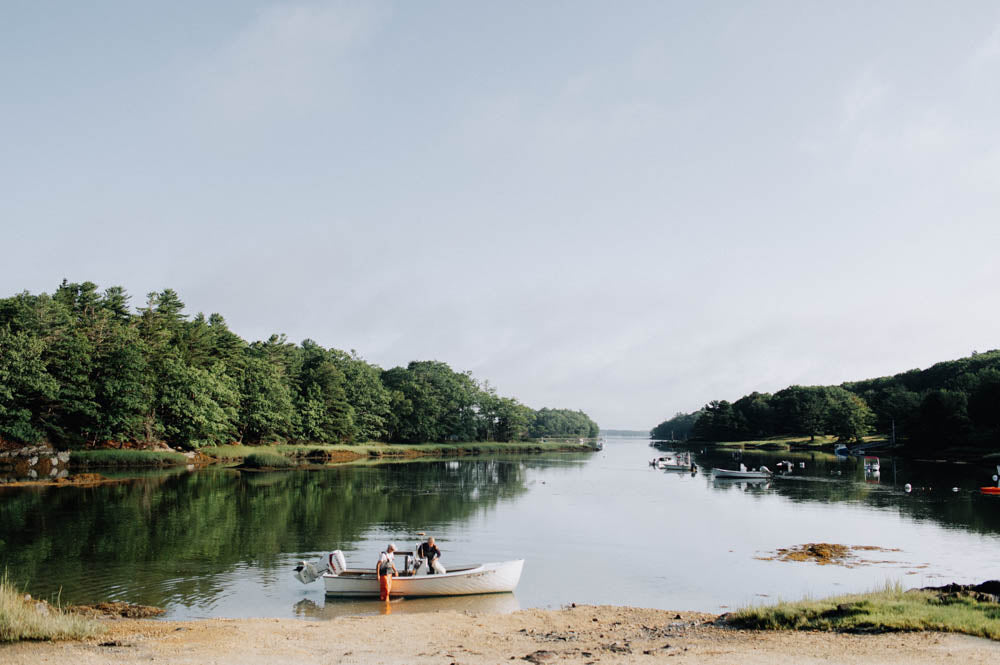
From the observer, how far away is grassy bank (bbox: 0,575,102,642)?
14.1 m

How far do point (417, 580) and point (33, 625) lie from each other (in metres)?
10.3

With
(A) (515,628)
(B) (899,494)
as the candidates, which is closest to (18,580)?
(A) (515,628)

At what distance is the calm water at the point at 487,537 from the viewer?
22.4m

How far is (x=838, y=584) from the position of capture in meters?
24.1

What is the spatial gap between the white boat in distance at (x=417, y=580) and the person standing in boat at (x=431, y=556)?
419 mm

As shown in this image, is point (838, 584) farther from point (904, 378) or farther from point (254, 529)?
point (904, 378)

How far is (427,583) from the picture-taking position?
71.1 ft

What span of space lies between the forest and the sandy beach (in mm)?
101030

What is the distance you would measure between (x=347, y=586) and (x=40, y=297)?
6688 centimetres

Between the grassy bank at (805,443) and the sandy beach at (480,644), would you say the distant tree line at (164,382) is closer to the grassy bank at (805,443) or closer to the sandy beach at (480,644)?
the sandy beach at (480,644)

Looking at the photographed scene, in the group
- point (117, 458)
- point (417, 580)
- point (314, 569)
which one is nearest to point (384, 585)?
point (417, 580)

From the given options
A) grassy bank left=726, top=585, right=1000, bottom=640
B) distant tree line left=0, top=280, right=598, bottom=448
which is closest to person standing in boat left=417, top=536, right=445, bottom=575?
grassy bank left=726, top=585, right=1000, bottom=640

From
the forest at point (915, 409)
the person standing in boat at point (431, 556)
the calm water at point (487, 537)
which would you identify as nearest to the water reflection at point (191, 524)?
the calm water at point (487, 537)

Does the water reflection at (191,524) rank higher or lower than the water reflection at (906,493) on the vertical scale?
higher
